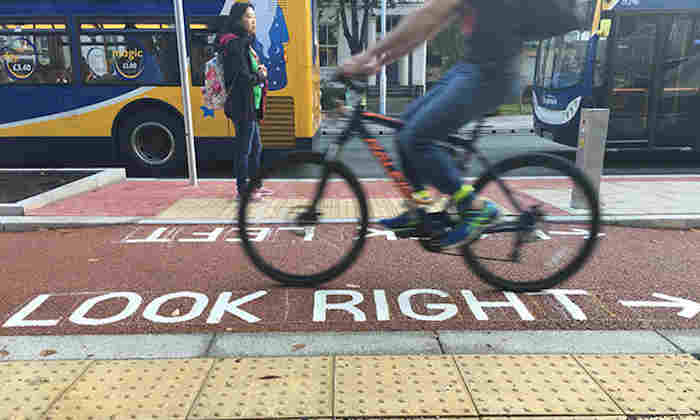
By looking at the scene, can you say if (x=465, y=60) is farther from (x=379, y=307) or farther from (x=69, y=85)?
(x=69, y=85)

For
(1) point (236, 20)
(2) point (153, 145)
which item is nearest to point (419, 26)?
(1) point (236, 20)

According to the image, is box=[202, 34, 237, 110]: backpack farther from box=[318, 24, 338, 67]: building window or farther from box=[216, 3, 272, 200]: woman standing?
box=[318, 24, 338, 67]: building window

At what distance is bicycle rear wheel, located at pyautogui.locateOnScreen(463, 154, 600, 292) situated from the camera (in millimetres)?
3098

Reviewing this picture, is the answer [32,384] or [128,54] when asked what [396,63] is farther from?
[32,384]

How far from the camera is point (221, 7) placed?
27.0 ft

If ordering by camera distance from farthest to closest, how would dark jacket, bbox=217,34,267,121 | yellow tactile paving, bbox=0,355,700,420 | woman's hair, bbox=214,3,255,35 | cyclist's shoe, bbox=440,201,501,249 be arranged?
dark jacket, bbox=217,34,267,121 → woman's hair, bbox=214,3,255,35 → cyclist's shoe, bbox=440,201,501,249 → yellow tactile paving, bbox=0,355,700,420

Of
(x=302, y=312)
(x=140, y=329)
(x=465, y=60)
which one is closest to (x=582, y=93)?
(x=465, y=60)

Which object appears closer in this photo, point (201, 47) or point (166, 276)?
point (166, 276)

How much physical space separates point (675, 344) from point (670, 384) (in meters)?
0.49

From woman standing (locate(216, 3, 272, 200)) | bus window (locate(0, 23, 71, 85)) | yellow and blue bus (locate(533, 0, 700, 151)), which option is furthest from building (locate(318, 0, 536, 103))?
woman standing (locate(216, 3, 272, 200))

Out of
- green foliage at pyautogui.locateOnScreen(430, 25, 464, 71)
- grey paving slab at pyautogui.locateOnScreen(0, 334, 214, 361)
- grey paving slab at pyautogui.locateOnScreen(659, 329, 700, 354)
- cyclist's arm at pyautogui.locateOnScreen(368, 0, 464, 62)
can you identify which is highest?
green foliage at pyautogui.locateOnScreen(430, 25, 464, 71)

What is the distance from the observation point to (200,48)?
8.46 m

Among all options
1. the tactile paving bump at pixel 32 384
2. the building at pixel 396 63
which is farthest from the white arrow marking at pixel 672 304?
the building at pixel 396 63

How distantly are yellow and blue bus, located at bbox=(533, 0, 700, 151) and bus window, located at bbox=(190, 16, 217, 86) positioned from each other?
271 inches
